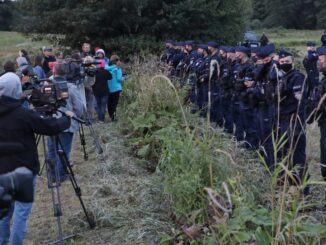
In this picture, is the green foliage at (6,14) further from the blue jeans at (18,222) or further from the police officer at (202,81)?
the blue jeans at (18,222)

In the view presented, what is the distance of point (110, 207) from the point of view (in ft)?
20.7

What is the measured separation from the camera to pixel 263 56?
827cm

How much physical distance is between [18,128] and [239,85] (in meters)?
5.31

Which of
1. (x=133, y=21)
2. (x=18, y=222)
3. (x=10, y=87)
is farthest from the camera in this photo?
(x=133, y=21)

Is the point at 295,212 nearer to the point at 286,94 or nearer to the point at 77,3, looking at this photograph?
the point at 286,94

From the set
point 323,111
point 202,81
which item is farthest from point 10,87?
point 202,81

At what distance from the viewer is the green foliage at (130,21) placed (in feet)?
68.6

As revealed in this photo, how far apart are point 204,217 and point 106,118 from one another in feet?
29.8

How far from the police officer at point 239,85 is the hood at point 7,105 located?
208 inches

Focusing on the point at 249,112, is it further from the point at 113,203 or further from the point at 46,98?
the point at 46,98

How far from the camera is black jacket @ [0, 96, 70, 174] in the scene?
482 cm

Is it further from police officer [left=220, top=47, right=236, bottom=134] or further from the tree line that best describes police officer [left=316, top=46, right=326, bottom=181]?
the tree line

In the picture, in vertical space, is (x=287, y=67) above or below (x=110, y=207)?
above

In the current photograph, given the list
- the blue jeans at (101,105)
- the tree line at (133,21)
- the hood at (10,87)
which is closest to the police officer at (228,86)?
the blue jeans at (101,105)
